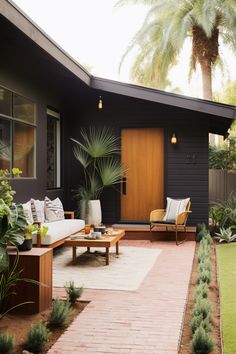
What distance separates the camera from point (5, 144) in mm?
7242

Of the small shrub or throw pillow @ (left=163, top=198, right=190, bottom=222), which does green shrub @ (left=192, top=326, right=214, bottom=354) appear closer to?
the small shrub

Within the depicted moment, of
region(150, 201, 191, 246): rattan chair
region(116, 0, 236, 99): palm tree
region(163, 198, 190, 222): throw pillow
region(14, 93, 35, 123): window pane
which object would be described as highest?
region(116, 0, 236, 99): palm tree

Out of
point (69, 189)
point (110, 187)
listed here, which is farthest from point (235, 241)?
point (69, 189)

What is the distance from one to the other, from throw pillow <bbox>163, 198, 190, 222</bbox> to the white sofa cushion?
1739mm

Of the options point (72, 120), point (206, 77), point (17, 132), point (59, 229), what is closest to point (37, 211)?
point (59, 229)

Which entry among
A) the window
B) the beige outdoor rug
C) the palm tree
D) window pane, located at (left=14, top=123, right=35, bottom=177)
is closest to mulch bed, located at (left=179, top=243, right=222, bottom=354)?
the beige outdoor rug

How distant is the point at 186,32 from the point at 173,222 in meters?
7.30

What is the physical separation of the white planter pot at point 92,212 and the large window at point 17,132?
1.54 m

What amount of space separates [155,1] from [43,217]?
34.2 feet

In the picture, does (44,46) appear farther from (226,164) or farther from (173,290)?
(226,164)

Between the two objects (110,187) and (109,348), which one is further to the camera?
(110,187)

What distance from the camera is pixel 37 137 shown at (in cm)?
849

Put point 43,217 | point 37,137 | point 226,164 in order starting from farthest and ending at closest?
point 226,164
point 37,137
point 43,217

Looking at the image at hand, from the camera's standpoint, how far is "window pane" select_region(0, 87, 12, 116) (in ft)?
23.3
